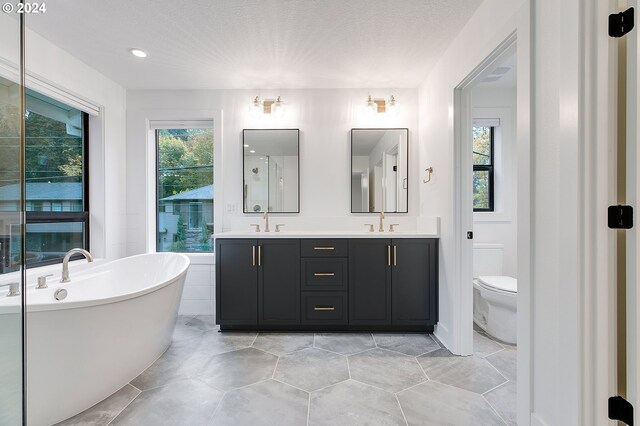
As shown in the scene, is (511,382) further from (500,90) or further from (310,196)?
(500,90)

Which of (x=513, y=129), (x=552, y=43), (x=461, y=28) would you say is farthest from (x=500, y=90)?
(x=552, y=43)

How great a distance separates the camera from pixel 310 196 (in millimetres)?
2969

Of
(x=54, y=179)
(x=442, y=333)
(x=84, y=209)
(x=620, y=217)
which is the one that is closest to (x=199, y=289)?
(x=84, y=209)

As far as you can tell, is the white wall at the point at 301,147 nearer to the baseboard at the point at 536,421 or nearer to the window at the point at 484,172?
the window at the point at 484,172

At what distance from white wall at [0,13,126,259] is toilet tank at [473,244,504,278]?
3697 millimetres

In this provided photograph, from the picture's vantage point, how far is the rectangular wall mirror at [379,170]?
2920 millimetres

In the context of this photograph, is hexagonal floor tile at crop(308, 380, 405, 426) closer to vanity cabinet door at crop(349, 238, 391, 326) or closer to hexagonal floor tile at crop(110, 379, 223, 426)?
hexagonal floor tile at crop(110, 379, 223, 426)

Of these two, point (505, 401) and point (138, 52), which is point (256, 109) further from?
point (505, 401)

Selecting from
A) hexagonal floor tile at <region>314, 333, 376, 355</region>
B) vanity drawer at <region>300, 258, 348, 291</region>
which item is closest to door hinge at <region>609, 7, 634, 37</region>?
vanity drawer at <region>300, 258, 348, 291</region>

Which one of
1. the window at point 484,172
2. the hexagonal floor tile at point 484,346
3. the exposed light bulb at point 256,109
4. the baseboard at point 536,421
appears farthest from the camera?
the window at point 484,172

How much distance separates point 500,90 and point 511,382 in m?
2.80

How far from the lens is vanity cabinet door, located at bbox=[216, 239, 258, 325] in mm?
2461

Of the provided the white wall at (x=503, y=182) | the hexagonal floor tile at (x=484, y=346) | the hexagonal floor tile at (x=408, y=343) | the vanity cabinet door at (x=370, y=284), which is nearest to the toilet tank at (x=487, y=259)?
the white wall at (x=503, y=182)

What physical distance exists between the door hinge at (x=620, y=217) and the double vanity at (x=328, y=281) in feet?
4.83
